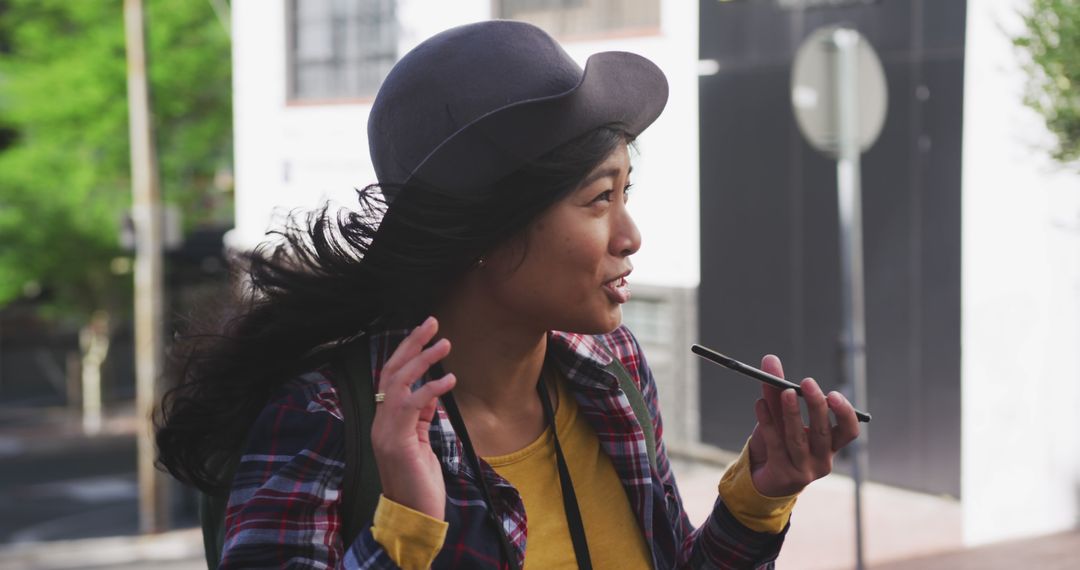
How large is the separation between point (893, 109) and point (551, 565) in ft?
25.9

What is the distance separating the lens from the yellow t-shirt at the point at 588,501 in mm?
1728

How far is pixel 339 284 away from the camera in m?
1.73

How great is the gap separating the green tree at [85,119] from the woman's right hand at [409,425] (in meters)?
21.2

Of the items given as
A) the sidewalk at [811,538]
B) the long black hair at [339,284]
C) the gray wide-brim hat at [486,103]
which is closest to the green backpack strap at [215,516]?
the long black hair at [339,284]

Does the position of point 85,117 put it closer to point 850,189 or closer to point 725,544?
point 850,189

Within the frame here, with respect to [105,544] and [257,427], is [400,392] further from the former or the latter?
[105,544]

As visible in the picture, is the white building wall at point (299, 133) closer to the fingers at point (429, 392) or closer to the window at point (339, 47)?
the window at point (339, 47)

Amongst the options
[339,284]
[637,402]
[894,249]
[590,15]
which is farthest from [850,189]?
[590,15]

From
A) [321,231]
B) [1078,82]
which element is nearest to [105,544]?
[1078,82]

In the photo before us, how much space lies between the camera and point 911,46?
8953 millimetres

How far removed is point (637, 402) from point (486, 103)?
1.74 feet

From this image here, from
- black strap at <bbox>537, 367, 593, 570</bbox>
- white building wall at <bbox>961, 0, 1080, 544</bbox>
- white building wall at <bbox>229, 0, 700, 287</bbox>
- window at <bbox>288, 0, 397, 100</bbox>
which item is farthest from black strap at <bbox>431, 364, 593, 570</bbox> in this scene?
window at <bbox>288, 0, 397, 100</bbox>

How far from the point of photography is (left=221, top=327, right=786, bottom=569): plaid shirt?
4.82 ft

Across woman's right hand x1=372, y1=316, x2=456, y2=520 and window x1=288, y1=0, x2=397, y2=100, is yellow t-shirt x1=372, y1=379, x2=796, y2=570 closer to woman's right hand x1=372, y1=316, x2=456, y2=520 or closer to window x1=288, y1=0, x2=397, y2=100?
woman's right hand x1=372, y1=316, x2=456, y2=520
